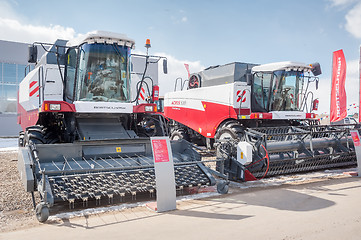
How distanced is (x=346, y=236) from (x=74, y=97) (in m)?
4.42

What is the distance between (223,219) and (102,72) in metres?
3.23

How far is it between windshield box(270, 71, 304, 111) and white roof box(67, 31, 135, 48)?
4.47m

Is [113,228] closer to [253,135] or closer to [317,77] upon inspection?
[253,135]

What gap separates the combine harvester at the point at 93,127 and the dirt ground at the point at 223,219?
438 millimetres

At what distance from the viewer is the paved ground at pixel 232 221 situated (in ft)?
9.93

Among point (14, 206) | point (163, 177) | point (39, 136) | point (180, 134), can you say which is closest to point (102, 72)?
point (39, 136)

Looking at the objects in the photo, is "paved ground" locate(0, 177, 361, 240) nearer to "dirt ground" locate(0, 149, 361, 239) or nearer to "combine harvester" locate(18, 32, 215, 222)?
"dirt ground" locate(0, 149, 361, 239)

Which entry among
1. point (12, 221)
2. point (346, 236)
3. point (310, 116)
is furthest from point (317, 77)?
point (12, 221)

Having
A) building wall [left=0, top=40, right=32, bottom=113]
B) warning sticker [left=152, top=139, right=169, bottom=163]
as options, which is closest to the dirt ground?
warning sticker [left=152, top=139, right=169, bottom=163]

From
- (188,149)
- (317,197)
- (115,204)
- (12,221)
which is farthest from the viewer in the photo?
(188,149)

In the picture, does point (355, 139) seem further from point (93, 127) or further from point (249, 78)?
point (93, 127)

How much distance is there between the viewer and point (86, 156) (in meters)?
4.81

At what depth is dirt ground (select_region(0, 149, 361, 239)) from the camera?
3.06 meters

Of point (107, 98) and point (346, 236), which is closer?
point (346, 236)
